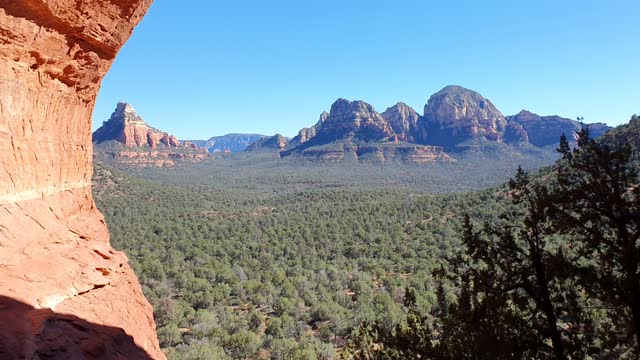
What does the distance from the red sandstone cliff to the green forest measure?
589cm

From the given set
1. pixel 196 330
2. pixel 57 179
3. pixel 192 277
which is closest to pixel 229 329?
pixel 196 330

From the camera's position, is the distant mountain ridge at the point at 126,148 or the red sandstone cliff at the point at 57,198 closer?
the red sandstone cliff at the point at 57,198

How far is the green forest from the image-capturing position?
779 cm

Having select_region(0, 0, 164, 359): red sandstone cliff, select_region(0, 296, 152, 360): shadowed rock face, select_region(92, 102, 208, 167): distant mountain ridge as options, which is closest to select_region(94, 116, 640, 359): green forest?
select_region(0, 296, 152, 360): shadowed rock face

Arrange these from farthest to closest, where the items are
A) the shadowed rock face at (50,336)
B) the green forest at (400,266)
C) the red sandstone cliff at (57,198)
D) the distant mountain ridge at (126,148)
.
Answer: the distant mountain ridge at (126,148) < the green forest at (400,266) < the red sandstone cliff at (57,198) < the shadowed rock face at (50,336)

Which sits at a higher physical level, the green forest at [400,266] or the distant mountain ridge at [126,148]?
the distant mountain ridge at [126,148]

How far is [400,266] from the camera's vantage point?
4931 centimetres

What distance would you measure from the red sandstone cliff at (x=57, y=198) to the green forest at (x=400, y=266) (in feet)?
19.3

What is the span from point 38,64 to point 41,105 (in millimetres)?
835

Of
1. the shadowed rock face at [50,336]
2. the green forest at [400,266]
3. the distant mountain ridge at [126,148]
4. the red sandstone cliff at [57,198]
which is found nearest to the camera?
the shadowed rock face at [50,336]

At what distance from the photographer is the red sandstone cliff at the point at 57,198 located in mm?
6242

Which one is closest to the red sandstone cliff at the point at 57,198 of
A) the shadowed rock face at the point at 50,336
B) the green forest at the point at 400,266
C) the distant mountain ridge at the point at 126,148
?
the shadowed rock face at the point at 50,336

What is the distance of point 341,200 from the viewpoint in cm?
10456

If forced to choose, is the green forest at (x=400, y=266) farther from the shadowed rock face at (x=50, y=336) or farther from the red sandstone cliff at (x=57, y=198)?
the red sandstone cliff at (x=57, y=198)
